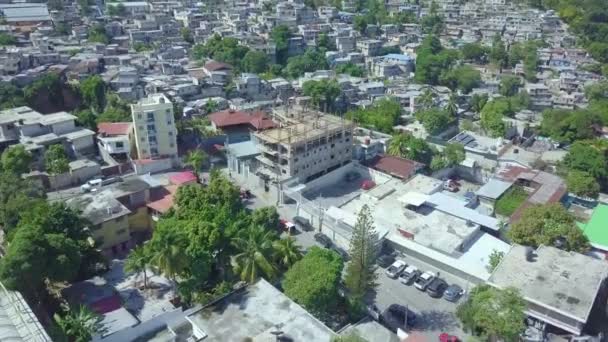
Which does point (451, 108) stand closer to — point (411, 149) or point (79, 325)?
point (411, 149)

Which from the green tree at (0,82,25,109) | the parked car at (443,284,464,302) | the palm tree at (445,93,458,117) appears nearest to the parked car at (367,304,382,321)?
the parked car at (443,284,464,302)

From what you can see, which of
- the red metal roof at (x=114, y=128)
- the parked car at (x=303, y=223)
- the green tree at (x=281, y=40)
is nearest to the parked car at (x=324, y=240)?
the parked car at (x=303, y=223)

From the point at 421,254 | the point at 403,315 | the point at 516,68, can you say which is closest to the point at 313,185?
the point at 421,254

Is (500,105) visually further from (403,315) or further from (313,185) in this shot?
(403,315)

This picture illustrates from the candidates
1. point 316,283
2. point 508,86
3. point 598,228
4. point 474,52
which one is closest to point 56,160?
point 316,283

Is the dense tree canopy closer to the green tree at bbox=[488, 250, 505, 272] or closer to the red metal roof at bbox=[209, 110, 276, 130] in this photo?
the red metal roof at bbox=[209, 110, 276, 130]
